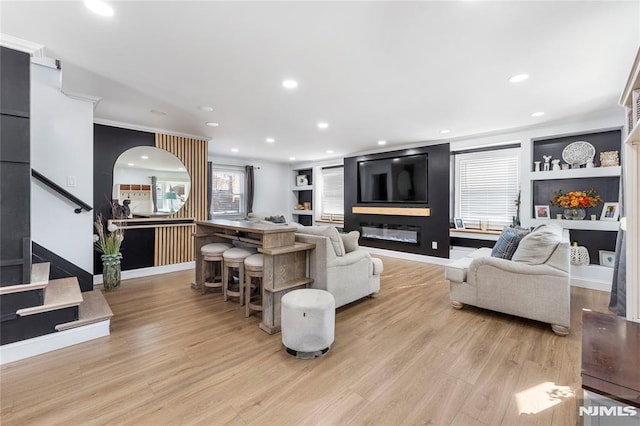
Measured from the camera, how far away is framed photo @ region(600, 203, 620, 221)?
377cm

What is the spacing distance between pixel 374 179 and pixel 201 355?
520 cm

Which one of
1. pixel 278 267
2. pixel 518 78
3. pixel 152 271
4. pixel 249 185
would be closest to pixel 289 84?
pixel 278 267

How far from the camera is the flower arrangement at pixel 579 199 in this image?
154 inches

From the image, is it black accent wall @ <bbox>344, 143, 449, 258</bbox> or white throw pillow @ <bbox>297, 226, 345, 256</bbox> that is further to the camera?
black accent wall @ <bbox>344, 143, 449, 258</bbox>

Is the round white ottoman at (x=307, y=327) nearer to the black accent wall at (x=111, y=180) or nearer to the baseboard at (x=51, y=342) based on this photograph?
the baseboard at (x=51, y=342)

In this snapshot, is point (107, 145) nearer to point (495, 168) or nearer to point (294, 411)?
point (294, 411)

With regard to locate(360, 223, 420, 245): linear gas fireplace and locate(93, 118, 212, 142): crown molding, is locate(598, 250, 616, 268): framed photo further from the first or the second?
locate(93, 118, 212, 142): crown molding

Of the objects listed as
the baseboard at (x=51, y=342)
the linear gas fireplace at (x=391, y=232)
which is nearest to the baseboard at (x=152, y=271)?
the baseboard at (x=51, y=342)

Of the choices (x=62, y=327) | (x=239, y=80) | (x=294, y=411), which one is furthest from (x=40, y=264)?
(x=294, y=411)

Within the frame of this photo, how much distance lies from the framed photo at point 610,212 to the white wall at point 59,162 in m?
6.93

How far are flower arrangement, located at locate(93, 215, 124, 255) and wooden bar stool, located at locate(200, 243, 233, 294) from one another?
1.32m

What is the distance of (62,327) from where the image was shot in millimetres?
2287

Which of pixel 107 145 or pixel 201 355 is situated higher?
pixel 107 145

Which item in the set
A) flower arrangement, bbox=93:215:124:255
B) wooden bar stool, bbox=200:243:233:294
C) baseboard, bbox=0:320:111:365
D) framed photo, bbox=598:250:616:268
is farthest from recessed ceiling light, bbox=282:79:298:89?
framed photo, bbox=598:250:616:268
